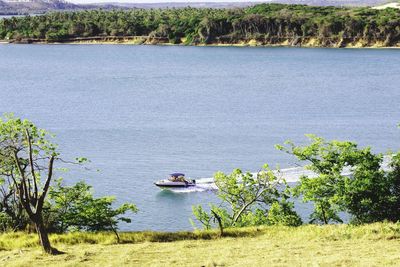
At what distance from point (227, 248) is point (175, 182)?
27453mm

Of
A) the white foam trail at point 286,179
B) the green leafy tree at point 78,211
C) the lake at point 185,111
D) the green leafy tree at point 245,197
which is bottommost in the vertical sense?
the lake at point 185,111

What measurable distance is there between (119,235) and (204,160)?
33271 mm

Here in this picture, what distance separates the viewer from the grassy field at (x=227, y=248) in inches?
909

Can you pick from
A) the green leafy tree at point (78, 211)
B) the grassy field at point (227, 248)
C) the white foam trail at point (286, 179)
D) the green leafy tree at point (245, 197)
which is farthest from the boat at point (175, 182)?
the grassy field at point (227, 248)

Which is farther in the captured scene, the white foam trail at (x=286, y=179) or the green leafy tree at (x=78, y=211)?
the white foam trail at (x=286, y=179)

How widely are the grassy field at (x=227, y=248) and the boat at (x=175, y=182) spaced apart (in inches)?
907

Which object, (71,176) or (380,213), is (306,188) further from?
(71,176)

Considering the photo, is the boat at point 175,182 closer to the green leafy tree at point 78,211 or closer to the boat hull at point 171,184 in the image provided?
the boat hull at point 171,184

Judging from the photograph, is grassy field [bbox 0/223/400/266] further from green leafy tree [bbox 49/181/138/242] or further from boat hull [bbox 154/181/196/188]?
boat hull [bbox 154/181/196/188]

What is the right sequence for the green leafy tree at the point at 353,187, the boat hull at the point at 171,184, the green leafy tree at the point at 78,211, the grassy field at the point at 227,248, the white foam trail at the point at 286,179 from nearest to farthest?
1. the grassy field at the point at 227,248
2. the green leafy tree at the point at 78,211
3. the green leafy tree at the point at 353,187
4. the boat hull at the point at 171,184
5. the white foam trail at the point at 286,179

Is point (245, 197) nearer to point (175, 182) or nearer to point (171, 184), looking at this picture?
point (171, 184)

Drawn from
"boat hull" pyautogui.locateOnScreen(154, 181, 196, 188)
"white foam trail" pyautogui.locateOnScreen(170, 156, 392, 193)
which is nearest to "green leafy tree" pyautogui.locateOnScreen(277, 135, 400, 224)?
"white foam trail" pyautogui.locateOnScreen(170, 156, 392, 193)

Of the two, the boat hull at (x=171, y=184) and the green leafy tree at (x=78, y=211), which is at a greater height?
the green leafy tree at (x=78, y=211)

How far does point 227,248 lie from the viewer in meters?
25.7
